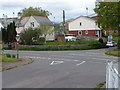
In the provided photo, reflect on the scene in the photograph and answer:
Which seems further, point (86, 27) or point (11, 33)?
point (86, 27)

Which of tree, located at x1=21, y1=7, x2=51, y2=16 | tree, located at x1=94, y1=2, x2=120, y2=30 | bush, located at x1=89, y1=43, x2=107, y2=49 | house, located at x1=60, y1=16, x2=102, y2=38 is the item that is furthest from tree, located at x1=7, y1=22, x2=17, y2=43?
tree, located at x1=21, y1=7, x2=51, y2=16

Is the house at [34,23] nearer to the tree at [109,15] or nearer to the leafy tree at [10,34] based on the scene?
the leafy tree at [10,34]

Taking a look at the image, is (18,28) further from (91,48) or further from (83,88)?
(83,88)

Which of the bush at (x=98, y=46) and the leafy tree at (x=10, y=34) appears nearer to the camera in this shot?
the bush at (x=98, y=46)

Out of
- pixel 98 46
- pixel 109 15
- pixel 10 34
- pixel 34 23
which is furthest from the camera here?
pixel 34 23

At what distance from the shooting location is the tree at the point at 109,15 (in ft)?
109

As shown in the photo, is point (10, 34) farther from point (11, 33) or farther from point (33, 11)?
point (33, 11)

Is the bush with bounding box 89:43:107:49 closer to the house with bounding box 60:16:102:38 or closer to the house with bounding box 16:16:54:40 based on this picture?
the house with bounding box 60:16:102:38

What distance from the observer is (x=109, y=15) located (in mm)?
35031

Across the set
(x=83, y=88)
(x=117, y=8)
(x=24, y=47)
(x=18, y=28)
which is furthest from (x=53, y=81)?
(x=18, y=28)


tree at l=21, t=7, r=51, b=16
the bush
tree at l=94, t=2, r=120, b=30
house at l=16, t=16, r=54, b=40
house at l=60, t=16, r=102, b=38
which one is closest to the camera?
tree at l=94, t=2, r=120, b=30

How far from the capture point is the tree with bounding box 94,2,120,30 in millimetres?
33294

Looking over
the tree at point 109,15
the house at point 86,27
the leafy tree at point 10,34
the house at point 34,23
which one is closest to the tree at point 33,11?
the house at point 34,23

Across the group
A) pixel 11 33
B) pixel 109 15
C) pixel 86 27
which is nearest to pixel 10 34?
pixel 11 33
